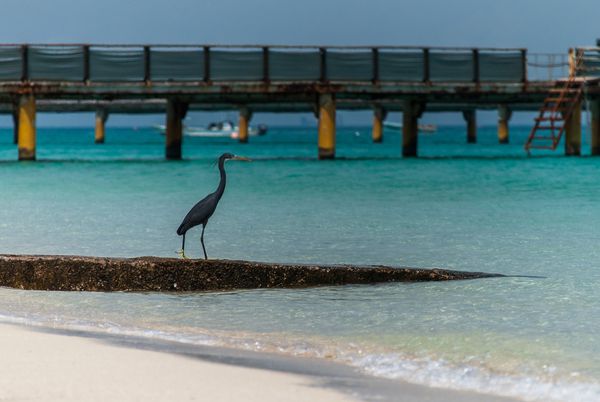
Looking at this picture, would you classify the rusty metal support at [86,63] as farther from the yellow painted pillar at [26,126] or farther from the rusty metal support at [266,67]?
the rusty metal support at [266,67]

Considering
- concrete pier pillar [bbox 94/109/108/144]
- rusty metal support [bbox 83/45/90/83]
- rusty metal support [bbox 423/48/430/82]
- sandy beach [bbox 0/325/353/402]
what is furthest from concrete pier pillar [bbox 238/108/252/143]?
sandy beach [bbox 0/325/353/402]

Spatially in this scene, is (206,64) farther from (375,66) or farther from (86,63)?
(375,66)

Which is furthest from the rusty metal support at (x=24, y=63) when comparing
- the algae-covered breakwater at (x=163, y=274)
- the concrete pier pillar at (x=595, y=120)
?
the algae-covered breakwater at (x=163, y=274)

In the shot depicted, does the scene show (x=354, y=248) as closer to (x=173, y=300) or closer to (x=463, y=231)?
(x=463, y=231)

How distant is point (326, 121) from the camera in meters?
38.4

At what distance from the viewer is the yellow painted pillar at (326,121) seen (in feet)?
123

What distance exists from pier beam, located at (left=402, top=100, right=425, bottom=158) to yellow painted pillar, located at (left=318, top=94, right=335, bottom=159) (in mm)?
3521

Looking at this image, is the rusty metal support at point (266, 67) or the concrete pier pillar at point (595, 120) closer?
the rusty metal support at point (266, 67)

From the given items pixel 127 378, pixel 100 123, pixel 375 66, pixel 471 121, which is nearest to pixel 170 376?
pixel 127 378

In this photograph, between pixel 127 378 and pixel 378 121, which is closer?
pixel 127 378

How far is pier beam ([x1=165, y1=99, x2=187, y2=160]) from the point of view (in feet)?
131

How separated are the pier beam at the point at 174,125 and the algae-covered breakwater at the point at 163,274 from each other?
97.2 ft

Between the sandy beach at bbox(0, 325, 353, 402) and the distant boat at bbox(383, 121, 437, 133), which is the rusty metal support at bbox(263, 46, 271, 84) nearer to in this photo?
the sandy beach at bbox(0, 325, 353, 402)

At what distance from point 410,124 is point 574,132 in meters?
6.04
